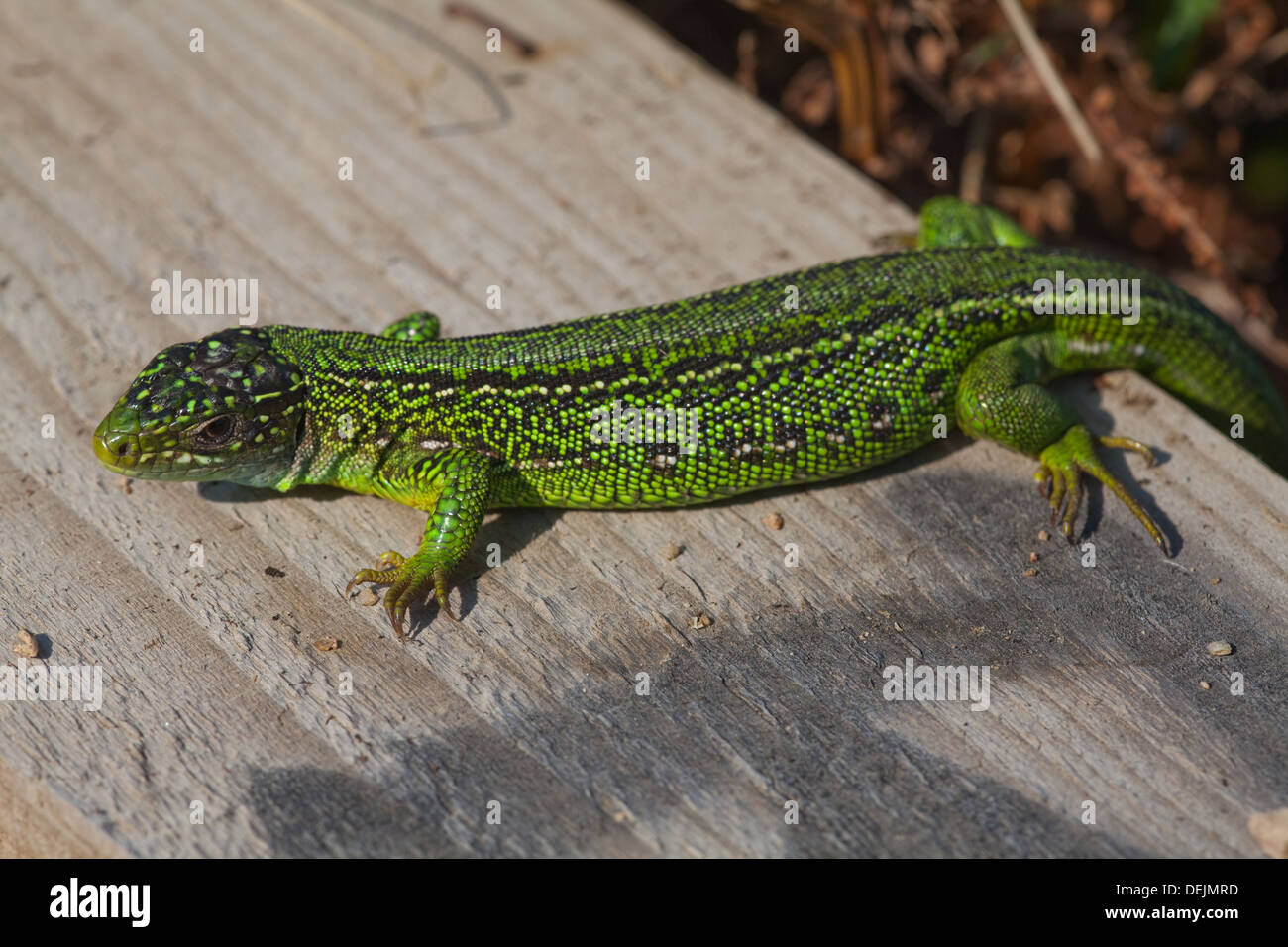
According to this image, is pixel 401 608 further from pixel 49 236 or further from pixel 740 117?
pixel 740 117

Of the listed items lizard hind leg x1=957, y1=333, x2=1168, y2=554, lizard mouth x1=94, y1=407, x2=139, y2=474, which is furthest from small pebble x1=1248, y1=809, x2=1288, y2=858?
lizard mouth x1=94, y1=407, x2=139, y2=474

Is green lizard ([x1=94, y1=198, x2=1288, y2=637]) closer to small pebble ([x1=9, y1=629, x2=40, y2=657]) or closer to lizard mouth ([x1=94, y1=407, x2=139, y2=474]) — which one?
lizard mouth ([x1=94, y1=407, x2=139, y2=474])

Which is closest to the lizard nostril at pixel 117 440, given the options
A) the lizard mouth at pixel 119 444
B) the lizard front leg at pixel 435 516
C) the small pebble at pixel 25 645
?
the lizard mouth at pixel 119 444

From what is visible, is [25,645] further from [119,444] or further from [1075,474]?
[1075,474]

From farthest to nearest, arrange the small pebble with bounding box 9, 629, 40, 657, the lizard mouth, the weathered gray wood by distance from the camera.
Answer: the lizard mouth
the small pebble with bounding box 9, 629, 40, 657
the weathered gray wood

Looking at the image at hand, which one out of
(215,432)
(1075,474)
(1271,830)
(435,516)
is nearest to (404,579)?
(435,516)

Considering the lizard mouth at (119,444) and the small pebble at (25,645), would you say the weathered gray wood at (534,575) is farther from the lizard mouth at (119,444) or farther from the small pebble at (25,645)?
the lizard mouth at (119,444)
